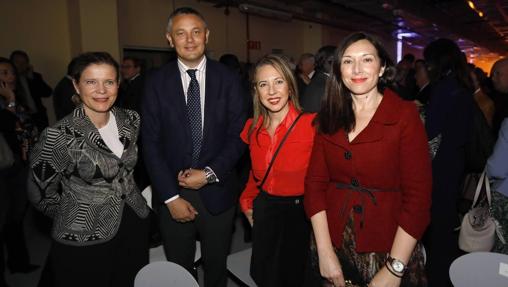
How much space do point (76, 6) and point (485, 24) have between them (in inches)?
457

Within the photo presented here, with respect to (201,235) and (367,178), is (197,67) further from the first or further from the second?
(367,178)

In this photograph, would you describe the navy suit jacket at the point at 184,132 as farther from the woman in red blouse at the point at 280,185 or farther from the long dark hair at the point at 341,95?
the long dark hair at the point at 341,95

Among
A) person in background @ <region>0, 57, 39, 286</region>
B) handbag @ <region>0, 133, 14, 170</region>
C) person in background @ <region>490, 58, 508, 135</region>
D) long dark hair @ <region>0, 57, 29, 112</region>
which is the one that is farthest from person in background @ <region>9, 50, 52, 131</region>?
person in background @ <region>490, 58, 508, 135</region>

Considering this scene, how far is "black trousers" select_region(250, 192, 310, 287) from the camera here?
1.76 meters

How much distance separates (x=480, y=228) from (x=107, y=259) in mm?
2077

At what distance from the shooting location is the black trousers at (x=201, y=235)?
6.51 ft

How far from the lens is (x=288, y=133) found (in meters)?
1.76

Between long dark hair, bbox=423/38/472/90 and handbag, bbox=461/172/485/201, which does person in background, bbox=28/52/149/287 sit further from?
handbag, bbox=461/172/485/201

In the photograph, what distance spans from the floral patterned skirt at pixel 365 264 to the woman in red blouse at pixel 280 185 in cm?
33

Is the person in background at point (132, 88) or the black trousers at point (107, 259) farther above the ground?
the person in background at point (132, 88)

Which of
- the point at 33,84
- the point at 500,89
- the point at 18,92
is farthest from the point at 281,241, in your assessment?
the point at 33,84

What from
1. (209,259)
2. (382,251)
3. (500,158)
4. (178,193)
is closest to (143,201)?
(178,193)

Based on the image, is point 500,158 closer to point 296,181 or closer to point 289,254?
point 296,181

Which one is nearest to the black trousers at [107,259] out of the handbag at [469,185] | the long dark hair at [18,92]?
the long dark hair at [18,92]
